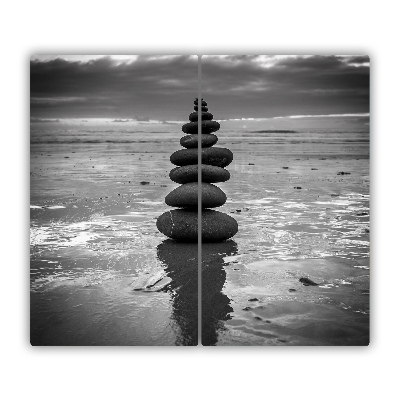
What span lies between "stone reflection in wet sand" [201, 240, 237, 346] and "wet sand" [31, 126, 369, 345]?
0.01m

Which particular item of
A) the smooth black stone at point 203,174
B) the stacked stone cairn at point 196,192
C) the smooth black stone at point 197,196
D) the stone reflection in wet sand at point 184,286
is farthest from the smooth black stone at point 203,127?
the stone reflection in wet sand at point 184,286

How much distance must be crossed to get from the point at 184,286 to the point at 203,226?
81 cm

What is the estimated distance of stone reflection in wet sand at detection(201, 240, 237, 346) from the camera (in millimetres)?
5000

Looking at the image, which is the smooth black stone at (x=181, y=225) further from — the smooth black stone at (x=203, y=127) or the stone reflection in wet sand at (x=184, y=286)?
the smooth black stone at (x=203, y=127)

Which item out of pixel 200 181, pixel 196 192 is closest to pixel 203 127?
pixel 200 181

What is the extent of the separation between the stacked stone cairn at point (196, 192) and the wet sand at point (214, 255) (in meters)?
0.12

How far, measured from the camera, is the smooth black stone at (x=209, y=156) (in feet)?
18.6

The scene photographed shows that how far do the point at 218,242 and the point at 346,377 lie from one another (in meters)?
1.86

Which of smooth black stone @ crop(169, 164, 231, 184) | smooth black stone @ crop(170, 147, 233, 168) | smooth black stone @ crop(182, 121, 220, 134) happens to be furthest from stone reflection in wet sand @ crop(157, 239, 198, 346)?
smooth black stone @ crop(182, 121, 220, 134)

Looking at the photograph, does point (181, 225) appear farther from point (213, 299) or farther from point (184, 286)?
point (213, 299)

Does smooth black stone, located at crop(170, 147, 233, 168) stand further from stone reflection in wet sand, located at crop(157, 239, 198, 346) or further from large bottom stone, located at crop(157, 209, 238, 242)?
stone reflection in wet sand, located at crop(157, 239, 198, 346)

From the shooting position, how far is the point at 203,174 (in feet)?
19.4
